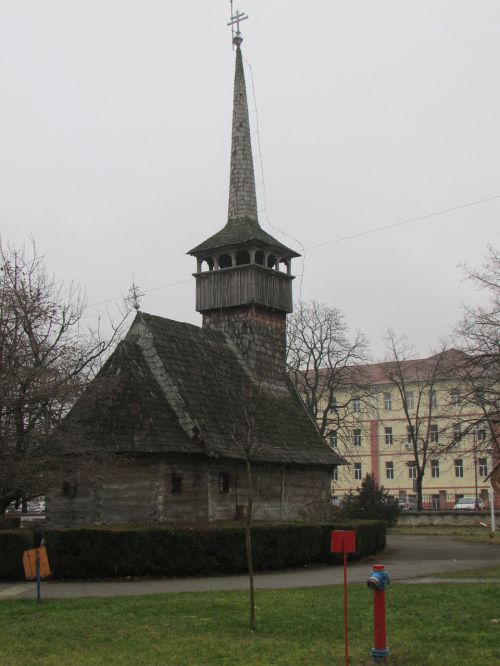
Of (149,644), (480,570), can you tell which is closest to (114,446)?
(480,570)

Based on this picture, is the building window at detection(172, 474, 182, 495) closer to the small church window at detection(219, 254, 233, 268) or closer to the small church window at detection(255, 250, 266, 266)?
the small church window at detection(219, 254, 233, 268)

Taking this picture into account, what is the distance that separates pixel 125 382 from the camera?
2617 centimetres

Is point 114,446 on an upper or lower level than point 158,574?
upper

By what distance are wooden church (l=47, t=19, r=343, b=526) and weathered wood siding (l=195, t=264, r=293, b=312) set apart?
2.0 inches

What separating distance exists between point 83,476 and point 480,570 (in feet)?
38.2

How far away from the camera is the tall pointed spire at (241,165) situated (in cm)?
3728

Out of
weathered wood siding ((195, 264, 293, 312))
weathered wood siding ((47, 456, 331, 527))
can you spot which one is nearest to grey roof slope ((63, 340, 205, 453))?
weathered wood siding ((47, 456, 331, 527))

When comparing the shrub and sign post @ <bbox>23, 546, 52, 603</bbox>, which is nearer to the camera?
sign post @ <bbox>23, 546, 52, 603</bbox>

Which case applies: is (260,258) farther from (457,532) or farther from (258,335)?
(457,532)

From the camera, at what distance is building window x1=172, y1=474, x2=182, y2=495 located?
25.5 m

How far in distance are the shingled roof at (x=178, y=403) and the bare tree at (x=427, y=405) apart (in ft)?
19.2

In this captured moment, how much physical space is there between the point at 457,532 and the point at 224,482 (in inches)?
631

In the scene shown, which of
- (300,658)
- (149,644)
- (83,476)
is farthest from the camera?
(83,476)

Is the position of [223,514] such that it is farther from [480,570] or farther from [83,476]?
[480,570]
